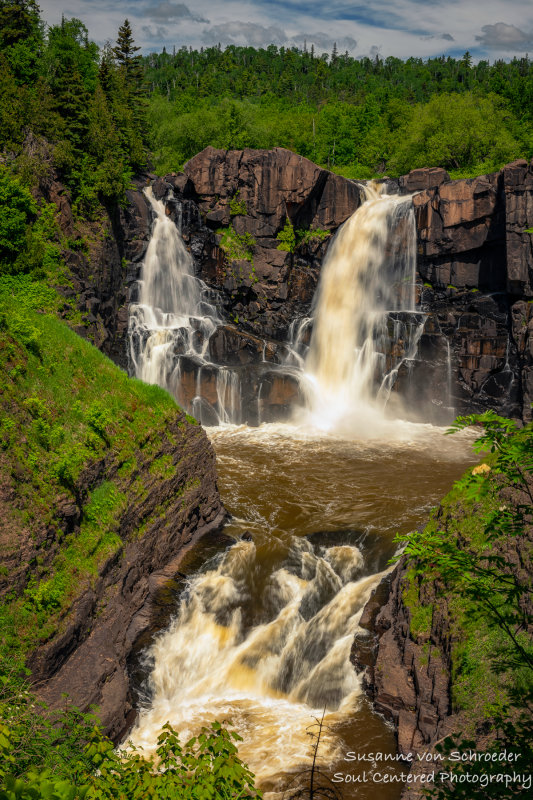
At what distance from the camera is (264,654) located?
13.5 metres

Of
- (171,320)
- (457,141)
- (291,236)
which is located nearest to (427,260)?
(291,236)

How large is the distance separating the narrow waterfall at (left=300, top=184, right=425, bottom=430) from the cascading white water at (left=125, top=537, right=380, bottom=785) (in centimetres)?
1637

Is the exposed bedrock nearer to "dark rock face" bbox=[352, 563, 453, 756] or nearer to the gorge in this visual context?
the gorge

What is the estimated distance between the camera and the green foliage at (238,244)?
120 ft

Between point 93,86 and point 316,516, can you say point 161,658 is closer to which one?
point 316,516

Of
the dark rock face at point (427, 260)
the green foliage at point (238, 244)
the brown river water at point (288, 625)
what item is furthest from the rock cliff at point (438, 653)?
the green foliage at point (238, 244)

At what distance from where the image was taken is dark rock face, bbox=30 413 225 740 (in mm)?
11078

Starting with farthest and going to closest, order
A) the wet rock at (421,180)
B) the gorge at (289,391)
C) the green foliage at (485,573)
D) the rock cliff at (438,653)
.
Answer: the wet rock at (421,180) < the gorge at (289,391) < the rock cliff at (438,653) < the green foliage at (485,573)

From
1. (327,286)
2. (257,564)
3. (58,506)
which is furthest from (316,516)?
(327,286)

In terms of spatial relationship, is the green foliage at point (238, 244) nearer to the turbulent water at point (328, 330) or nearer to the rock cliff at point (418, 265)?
the rock cliff at point (418, 265)

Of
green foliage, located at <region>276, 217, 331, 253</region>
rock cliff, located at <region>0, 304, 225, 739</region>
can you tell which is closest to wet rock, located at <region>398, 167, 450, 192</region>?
green foliage, located at <region>276, 217, 331, 253</region>

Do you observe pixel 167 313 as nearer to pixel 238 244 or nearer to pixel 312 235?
pixel 238 244

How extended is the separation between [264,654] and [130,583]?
3676 mm

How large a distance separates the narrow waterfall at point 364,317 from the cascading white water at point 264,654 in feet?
53.7
